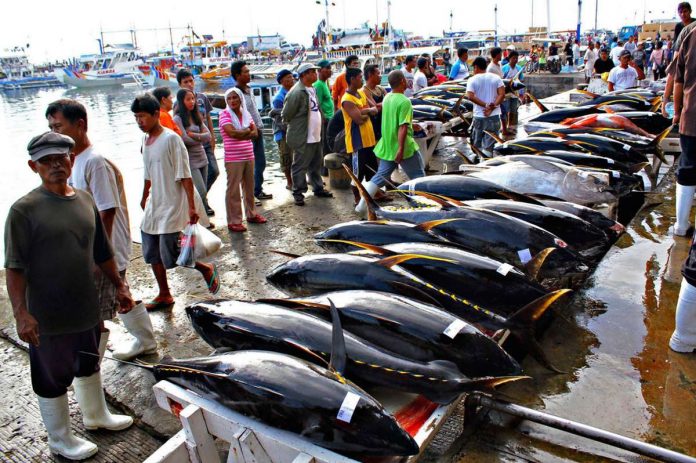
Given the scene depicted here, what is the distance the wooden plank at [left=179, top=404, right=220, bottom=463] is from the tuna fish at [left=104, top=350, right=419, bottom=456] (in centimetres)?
9

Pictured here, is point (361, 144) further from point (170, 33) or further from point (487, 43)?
point (170, 33)

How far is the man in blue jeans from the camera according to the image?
662 centimetres

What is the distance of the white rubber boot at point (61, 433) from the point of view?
274cm

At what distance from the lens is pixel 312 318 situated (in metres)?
2.48

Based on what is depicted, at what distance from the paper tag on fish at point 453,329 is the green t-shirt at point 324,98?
619 cm

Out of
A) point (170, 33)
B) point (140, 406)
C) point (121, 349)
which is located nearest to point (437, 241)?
point (140, 406)

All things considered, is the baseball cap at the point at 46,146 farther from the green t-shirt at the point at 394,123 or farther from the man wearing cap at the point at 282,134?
the man wearing cap at the point at 282,134

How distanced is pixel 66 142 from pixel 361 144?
14.7 feet

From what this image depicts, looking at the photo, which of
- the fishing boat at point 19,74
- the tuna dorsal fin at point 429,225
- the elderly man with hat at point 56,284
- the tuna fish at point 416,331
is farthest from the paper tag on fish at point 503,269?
the fishing boat at point 19,74

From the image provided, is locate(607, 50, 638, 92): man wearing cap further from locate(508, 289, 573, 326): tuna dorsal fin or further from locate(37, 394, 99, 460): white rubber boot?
locate(37, 394, 99, 460): white rubber boot

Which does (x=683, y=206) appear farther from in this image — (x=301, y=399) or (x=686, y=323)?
(x=301, y=399)

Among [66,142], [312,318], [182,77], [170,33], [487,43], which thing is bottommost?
[312,318]

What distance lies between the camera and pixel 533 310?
8.70 ft

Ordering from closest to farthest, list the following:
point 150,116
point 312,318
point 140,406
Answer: point 312,318 < point 140,406 < point 150,116
